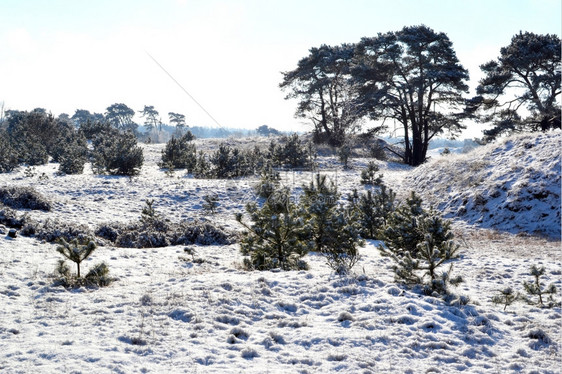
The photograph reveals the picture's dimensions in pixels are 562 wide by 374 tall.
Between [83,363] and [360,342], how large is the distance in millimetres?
3284

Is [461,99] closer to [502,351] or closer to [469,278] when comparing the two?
→ [469,278]

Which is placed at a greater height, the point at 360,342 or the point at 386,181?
the point at 386,181

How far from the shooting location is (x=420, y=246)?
697 centimetres

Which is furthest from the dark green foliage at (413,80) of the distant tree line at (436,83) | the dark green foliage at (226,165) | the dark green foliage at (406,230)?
the dark green foliage at (406,230)

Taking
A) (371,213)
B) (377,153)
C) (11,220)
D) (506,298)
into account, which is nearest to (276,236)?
(506,298)

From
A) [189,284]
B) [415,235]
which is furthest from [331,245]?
[189,284]

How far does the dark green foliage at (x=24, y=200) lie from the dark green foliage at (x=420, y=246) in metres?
11.5

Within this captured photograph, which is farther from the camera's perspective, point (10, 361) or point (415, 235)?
point (415, 235)

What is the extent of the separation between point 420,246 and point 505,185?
36.2ft

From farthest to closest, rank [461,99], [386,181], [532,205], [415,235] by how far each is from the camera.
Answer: [461,99] < [386,181] < [532,205] < [415,235]

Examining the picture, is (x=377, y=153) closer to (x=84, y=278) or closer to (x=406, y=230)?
(x=406, y=230)

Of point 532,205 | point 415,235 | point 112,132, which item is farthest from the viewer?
point 112,132

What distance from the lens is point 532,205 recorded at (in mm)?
14227

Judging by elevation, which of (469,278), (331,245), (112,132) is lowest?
(469,278)
